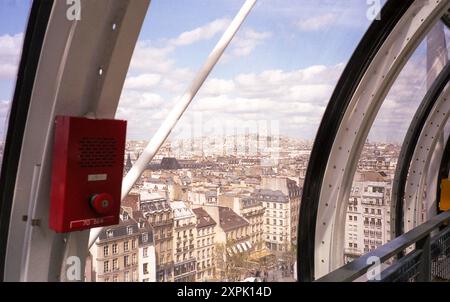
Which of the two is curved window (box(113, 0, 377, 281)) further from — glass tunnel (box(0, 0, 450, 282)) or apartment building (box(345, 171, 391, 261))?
apartment building (box(345, 171, 391, 261))

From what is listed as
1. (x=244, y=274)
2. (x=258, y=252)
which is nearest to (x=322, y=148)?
(x=258, y=252)

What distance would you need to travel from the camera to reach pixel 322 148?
4434 mm

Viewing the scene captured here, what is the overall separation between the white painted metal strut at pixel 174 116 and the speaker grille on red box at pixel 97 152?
1.14ft

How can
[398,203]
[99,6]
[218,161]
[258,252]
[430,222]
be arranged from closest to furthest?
[99,6] < [430,222] < [218,161] < [258,252] < [398,203]

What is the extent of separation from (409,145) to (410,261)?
4.29 m

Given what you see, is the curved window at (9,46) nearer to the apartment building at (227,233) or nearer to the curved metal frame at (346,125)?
the apartment building at (227,233)

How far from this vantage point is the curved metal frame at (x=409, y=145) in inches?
243

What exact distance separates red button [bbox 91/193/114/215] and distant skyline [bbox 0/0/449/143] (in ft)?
2.39

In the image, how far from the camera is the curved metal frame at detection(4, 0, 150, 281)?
1819 mm

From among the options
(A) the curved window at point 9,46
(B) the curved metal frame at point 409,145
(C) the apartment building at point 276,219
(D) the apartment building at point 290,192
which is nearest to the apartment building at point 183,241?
(C) the apartment building at point 276,219

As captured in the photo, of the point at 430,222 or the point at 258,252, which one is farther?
the point at 258,252

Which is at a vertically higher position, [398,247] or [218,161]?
[218,161]
